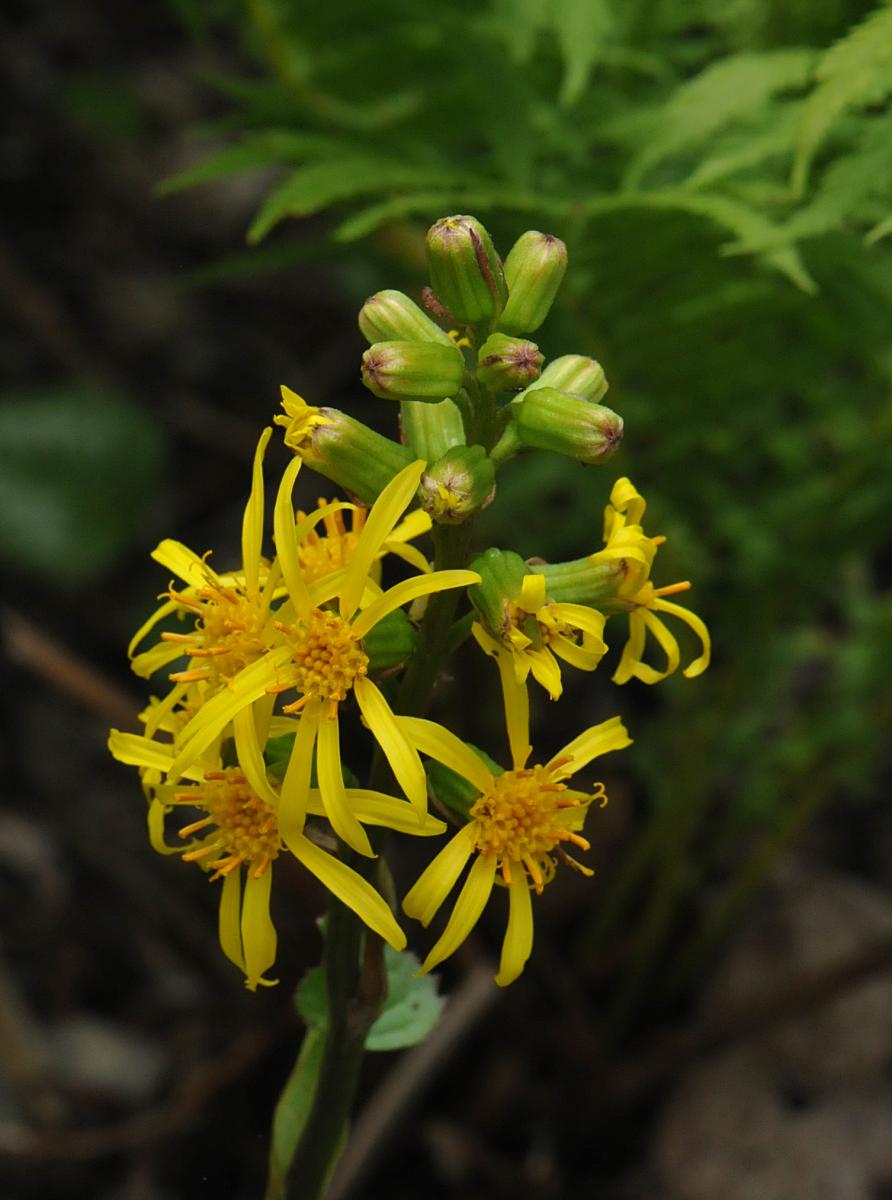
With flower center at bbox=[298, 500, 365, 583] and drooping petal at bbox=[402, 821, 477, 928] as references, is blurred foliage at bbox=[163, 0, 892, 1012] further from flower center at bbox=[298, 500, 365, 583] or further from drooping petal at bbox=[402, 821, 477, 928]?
drooping petal at bbox=[402, 821, 477, 928]

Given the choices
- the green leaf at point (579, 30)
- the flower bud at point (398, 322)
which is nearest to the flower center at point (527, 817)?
the flower bud at point (398, 322)

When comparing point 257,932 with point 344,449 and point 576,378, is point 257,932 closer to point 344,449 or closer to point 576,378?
point 344,449

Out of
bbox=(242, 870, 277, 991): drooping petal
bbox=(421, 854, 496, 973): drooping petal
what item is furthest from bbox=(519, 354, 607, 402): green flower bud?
bbox=(242, 870, 277, 991): drooping petal

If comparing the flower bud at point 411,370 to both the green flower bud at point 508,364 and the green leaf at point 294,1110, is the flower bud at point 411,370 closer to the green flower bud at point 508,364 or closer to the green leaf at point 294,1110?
the green flower bud at point 508,364

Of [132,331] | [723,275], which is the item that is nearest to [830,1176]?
[723,275]

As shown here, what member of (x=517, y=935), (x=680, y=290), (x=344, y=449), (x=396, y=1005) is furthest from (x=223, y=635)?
(x=680, y=290)
